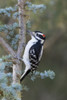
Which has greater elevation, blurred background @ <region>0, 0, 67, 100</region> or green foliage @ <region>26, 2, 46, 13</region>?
green foliage @ <region>26, 2, 46, 13</region>

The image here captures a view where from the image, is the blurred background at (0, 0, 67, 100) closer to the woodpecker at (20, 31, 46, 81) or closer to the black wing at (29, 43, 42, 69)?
the woodpecker at (20, 31, 46, 81)

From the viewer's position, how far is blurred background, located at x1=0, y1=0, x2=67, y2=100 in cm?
907

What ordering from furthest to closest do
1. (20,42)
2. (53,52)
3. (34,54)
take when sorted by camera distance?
(53,52), (34,54), (20,42)

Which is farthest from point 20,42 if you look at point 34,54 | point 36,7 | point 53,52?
point 53,52

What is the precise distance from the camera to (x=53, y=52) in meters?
11.8

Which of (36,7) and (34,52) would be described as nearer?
(36,7)

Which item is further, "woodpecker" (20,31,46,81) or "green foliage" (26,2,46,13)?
"woodpecker" (20,31,46,81)

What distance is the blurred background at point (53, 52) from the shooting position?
29.8 feet

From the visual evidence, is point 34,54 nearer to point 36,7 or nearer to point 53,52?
point 36,7

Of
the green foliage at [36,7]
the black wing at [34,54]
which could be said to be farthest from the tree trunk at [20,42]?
the black wing at [34,54]

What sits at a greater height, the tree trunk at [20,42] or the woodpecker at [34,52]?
the tree trunk at [20,42]

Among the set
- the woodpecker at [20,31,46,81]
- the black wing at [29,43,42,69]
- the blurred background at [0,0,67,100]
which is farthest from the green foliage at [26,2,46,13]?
the blurred background at [0,0,67,100]

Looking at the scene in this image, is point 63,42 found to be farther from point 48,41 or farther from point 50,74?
point 50,74

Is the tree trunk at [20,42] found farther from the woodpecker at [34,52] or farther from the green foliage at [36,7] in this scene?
A: the woodpecker at [34,52]
